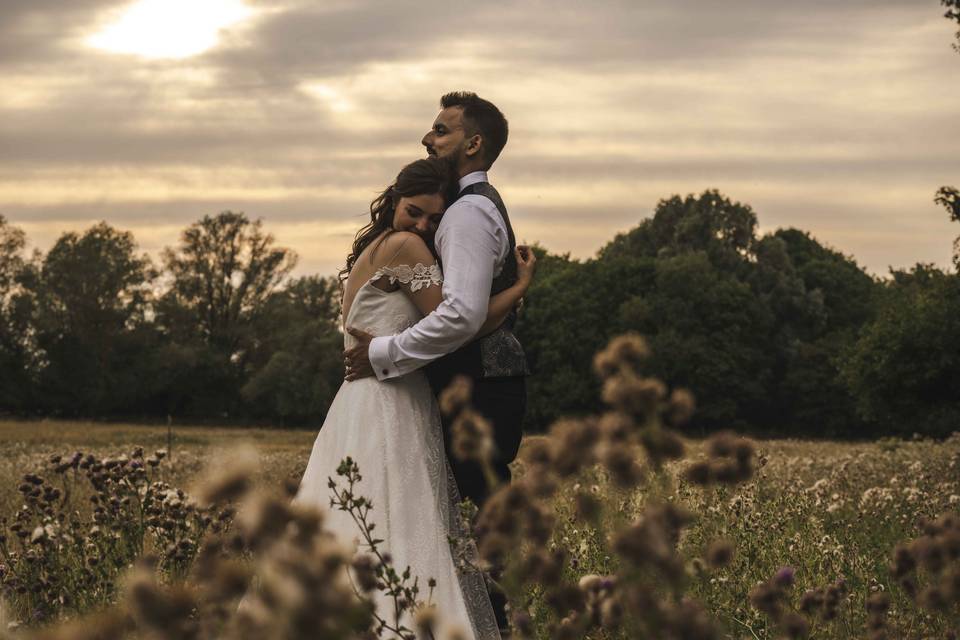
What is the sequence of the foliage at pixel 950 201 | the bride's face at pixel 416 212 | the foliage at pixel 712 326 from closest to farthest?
the bride's face at pixel 416 212
the foliage at pixel 950 201
the foliage at pixel 712 326

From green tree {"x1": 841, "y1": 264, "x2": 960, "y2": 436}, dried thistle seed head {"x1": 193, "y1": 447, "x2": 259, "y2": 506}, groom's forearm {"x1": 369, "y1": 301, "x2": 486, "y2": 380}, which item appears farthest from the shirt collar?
green tree {"x1": 841, "y1": 264, "x2": 960, "y2": 436}

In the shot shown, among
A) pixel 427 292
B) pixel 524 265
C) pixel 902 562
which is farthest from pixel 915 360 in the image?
pixel 902 562

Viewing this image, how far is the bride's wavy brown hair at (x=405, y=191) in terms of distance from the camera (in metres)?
5.05

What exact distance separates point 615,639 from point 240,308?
65.6 m

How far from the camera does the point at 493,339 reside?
200 inches

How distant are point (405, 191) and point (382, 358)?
78 cm

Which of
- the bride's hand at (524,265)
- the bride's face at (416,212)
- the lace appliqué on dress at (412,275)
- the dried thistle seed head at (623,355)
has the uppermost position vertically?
the bride's face at (416,212)

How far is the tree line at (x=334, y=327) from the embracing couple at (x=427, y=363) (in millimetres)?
49913

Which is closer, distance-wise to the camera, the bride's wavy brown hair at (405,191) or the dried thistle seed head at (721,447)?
the dried thistle seed head at (721,447)

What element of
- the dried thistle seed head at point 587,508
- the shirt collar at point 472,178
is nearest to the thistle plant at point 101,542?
the shirt collar at point 472,178

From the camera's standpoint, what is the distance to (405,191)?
16.6 feet

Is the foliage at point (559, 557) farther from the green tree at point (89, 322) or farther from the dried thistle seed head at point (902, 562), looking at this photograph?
the green tree at point (89, 322)

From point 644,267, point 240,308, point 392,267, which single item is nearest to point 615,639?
point 392,267

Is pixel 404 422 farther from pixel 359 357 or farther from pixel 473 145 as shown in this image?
pixel 473 145
